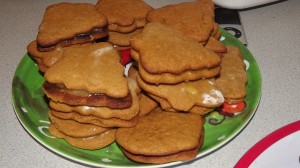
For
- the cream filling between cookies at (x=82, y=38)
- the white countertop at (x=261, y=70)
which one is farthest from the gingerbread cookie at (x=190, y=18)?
the white countertop at (x=261, y=70)

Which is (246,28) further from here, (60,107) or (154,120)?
(60,107)

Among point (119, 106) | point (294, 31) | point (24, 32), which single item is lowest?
point (294, 31)

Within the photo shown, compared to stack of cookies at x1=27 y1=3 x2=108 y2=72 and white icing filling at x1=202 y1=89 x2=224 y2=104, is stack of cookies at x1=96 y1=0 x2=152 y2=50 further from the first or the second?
white icing filling at x1=202 y1=89 x2=224 y2=104

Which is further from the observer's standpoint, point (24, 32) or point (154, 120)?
point (24, 32)

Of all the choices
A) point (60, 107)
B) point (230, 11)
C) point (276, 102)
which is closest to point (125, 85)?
point (60, 107)

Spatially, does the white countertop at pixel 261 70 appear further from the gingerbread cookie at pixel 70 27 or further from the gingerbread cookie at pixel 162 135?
the gingerbread cookie at pixel 70 27

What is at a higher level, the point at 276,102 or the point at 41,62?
the point at 41,62

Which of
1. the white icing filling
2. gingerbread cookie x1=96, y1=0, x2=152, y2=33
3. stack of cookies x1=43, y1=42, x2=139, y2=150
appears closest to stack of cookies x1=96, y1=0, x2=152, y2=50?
gingerbread cookie x1=96, y1=0, x2=152, y2=33
